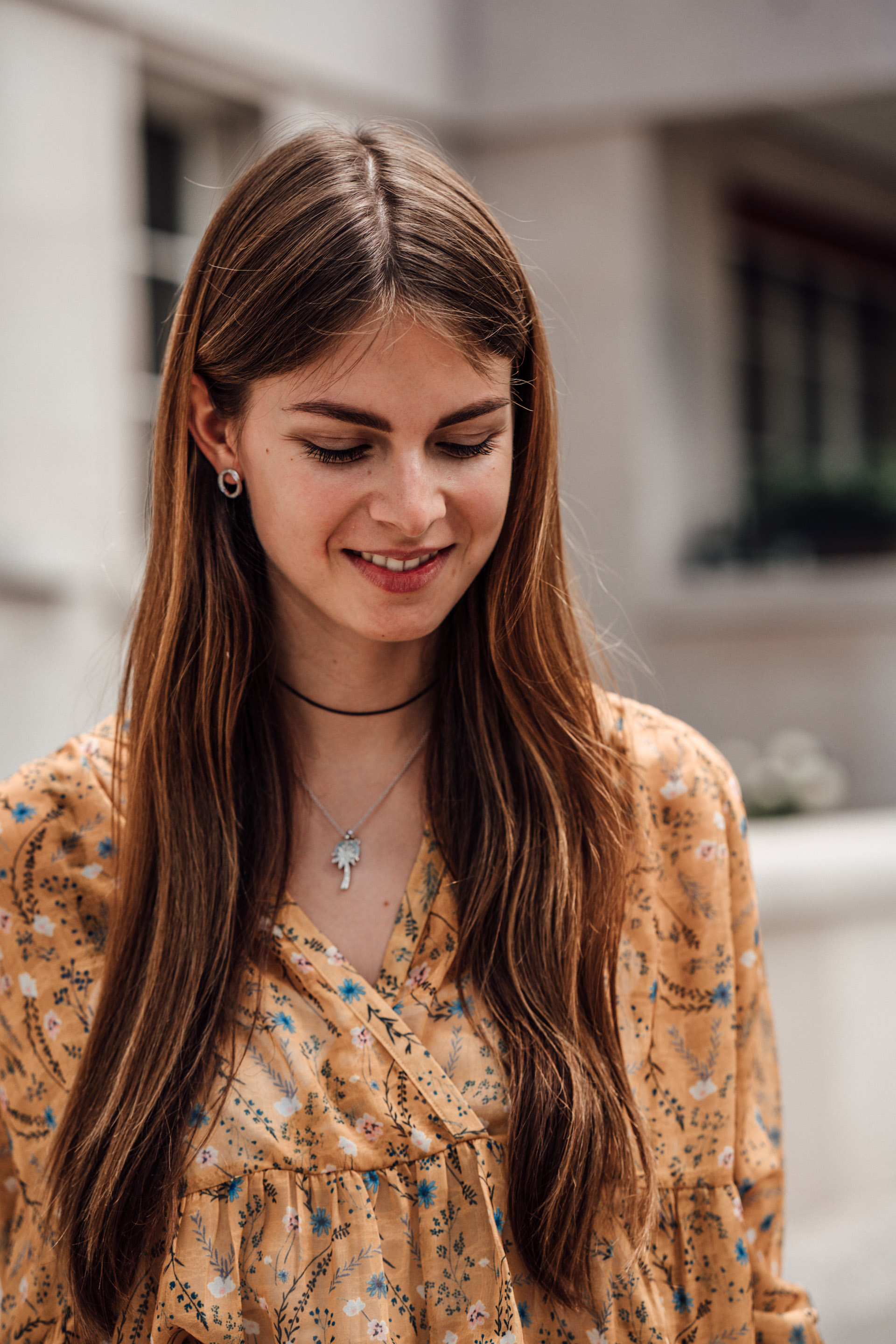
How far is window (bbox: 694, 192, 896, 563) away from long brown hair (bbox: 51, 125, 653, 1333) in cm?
473

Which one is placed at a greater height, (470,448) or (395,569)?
(470,448)

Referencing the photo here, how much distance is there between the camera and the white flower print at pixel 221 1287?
140cm

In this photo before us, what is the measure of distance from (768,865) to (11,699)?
2.48m

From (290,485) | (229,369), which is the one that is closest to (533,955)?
(290,485)

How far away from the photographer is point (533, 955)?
152 centimetres

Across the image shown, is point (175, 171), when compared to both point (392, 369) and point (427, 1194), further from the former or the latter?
point (427, 1194)

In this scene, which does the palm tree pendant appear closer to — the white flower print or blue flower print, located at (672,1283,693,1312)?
the white flower print

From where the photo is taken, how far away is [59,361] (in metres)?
4.54

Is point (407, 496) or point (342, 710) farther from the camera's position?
point (342, 710)

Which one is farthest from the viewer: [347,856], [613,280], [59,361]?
[613,280]

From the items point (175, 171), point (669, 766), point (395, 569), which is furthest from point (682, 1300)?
point (175, 171)

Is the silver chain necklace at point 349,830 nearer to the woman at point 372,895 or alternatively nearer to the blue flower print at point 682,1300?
the woman at point 372,895

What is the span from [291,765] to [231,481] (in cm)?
34

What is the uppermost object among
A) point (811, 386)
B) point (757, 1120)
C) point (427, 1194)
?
point (811, 386)
